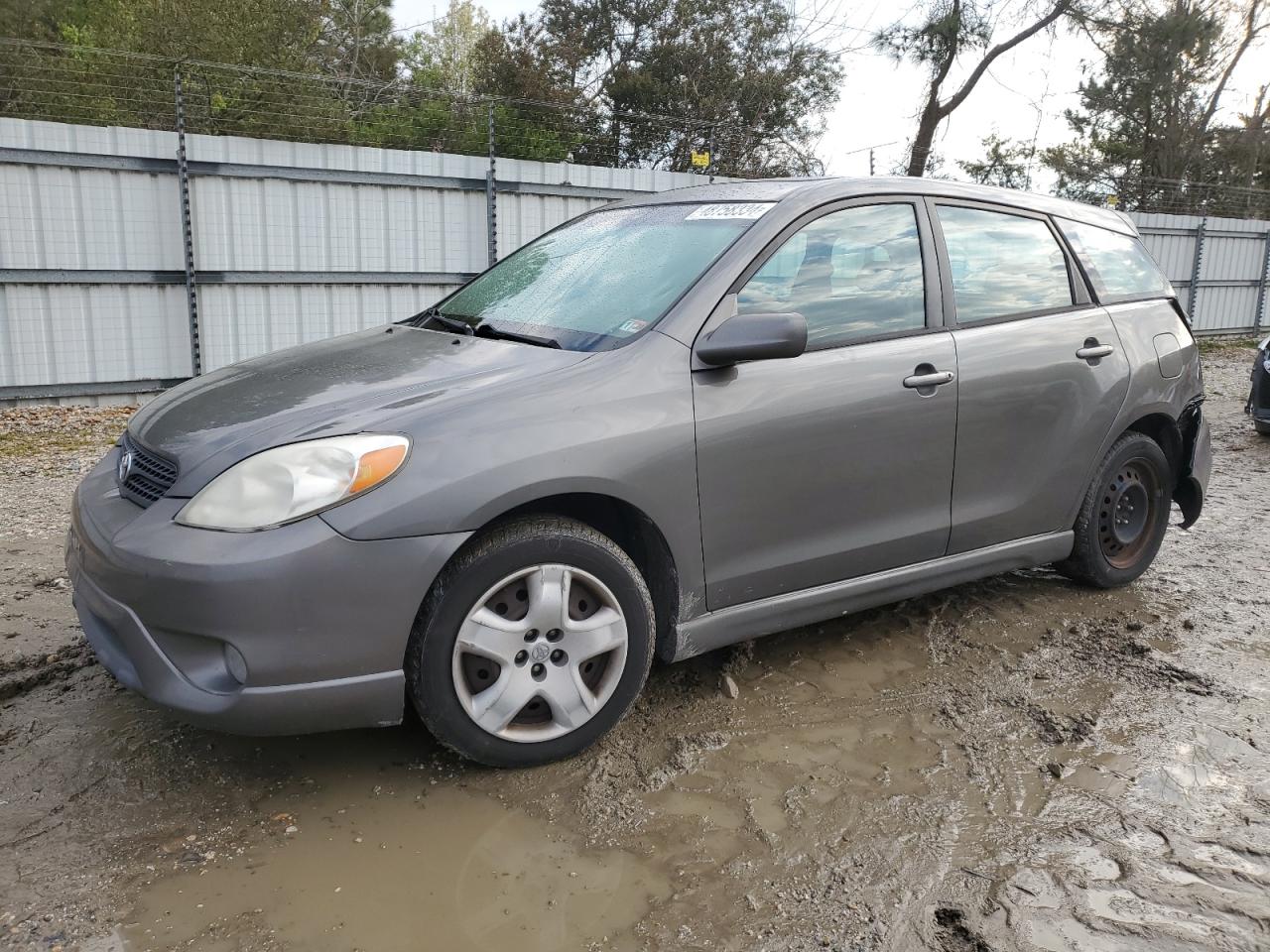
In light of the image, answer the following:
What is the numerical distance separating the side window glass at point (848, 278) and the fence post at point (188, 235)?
22.9 feet

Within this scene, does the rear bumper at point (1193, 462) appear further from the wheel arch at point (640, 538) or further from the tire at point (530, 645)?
the tire at point (530, 645)

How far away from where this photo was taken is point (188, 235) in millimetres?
8633

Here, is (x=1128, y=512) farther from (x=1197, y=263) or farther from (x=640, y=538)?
(x=1197, y=263)

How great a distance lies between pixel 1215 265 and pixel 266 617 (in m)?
19.6

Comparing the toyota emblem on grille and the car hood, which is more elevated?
the car hood

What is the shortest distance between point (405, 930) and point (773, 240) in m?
2.25

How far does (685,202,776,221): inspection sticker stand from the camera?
334cm

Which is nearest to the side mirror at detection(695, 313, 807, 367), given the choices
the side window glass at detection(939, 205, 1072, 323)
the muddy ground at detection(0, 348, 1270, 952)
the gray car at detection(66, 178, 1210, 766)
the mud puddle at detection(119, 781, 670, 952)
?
the gray car at detection(66, 178, 1210, 766)

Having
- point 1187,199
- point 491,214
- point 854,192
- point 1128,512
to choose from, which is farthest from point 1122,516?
point 1187,199

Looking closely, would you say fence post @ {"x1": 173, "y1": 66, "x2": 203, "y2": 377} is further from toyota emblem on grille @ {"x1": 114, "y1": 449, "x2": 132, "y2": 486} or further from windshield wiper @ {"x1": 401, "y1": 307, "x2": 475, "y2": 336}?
toyota emblem on grille @ {"x1": 114, "y1": 449, "x2": 132, "y2": 486}

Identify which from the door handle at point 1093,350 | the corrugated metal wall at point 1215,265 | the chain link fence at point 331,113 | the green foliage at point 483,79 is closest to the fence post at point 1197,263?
the corrugated metal wall at point 1215,265

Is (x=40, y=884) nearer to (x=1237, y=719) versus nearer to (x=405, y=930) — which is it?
(x=405, y=930)

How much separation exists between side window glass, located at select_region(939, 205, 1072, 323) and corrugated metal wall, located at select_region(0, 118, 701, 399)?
7.09m

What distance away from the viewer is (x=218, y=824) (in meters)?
2.55
